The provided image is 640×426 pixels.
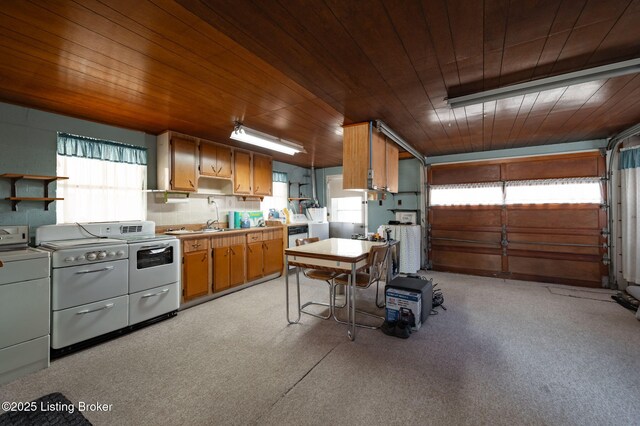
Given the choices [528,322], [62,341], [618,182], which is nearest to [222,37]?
[62,341]

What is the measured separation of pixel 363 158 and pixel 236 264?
2.46 m

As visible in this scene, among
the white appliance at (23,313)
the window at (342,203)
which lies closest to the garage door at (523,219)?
the window at (342,203)

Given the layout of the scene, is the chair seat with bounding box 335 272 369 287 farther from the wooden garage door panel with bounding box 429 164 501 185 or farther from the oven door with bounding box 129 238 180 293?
the wooden garage door panel with bounding box 429 164 501 185

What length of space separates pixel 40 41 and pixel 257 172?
10.8ft

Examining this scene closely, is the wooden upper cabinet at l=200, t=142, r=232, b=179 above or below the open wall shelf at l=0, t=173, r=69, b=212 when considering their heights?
above

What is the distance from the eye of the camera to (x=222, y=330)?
288 centimetres

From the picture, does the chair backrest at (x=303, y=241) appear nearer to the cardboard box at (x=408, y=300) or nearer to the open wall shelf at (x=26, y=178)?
the cardboard box at (x=408, y=300)

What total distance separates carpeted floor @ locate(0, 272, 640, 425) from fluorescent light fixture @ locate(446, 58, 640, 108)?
2.27 metres

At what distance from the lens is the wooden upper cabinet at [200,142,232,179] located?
13.3 feet

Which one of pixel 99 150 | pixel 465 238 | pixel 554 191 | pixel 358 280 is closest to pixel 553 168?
pixel 554 191

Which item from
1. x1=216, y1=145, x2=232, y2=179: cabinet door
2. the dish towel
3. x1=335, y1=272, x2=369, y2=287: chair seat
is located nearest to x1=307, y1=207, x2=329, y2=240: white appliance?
the dish towel

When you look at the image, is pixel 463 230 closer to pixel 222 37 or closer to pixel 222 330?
pixel 222 330

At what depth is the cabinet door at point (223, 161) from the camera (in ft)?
14.0

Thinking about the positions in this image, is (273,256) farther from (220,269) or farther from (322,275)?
(322,275)
